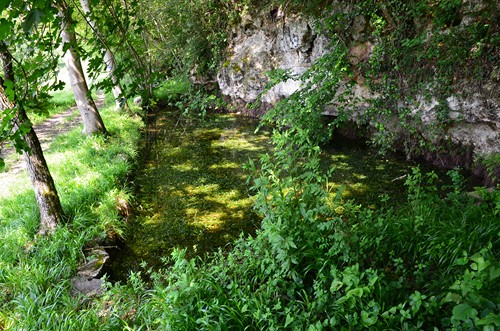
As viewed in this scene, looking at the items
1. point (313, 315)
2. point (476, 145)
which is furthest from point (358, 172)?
point (313, 315)

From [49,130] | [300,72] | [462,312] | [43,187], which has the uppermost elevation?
[300,72]

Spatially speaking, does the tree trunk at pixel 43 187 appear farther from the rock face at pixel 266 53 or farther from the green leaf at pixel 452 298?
the rock face at pixel 266 53

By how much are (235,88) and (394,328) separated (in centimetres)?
1062

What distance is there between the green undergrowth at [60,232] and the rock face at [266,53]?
4.23 m

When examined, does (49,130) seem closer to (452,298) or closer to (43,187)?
(43,187)

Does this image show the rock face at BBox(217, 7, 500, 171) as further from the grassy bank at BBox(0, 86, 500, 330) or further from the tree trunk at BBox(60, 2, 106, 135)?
the tree trunk at BBox(60, 2, 106, 135)

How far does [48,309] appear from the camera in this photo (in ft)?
11.8

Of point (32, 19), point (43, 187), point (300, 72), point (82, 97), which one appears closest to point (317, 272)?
point (32, 19)

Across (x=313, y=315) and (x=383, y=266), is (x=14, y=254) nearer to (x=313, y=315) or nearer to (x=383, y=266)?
(x=313, y=315)

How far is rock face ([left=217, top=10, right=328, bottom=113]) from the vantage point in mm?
8961

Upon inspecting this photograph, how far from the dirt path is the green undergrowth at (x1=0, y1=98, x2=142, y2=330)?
2.79ft

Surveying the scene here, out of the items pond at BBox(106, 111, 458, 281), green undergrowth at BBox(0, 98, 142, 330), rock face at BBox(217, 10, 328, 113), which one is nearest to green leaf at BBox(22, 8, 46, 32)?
pond at BBox(106, 111, 458, 281)

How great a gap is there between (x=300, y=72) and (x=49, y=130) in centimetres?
875

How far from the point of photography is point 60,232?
15.7ft
